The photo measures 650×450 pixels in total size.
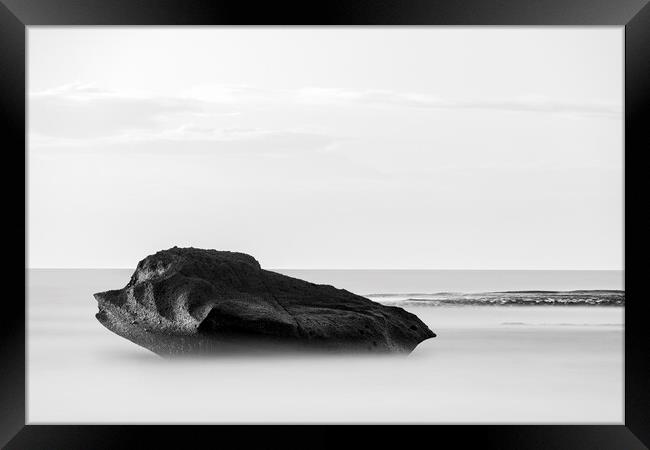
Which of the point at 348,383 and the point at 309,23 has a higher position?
the point at 309,23

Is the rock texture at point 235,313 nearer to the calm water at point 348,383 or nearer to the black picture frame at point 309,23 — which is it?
the calm water at point 348,383

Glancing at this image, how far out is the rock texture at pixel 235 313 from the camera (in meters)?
4.52

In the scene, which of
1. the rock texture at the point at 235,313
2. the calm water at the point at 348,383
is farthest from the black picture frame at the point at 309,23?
the rock texture at the point at 235,313

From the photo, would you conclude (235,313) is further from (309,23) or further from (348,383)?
(309,23)

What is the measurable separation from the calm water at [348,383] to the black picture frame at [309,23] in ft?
0.58

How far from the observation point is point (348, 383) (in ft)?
13.6

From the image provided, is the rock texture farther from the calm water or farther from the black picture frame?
the black picture frame

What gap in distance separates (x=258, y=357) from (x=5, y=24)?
216 centimetres

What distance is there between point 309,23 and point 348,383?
180cm

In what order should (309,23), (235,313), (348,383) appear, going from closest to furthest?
(309,23), (348,383), (235,313)

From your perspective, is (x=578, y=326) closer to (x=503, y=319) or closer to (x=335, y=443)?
(x=503, y=319)

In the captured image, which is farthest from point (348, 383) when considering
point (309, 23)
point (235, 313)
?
point (309, 23)

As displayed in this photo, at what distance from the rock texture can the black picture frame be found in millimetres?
1310

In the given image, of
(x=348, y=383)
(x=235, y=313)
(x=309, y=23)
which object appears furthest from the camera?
(x=235, y=313)
